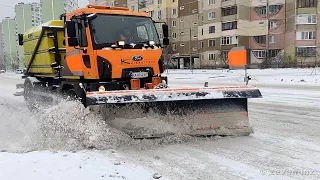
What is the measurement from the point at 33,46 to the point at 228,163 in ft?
23.1

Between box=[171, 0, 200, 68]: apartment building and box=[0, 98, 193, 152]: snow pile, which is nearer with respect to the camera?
box=[0, 98, 193, 152]: snow pile

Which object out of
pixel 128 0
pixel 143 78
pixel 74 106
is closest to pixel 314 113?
pixel 143 78

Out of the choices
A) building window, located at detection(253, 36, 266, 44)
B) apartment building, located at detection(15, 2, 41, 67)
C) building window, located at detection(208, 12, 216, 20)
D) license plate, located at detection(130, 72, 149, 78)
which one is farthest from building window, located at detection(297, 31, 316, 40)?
apartment building, located at detection(15, 2, 41, 67)

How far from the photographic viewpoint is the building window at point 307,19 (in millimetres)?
41531

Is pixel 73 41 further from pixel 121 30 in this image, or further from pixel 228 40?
pixel 228 40

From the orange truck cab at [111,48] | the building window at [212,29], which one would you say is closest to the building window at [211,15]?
the building window at [212,29]

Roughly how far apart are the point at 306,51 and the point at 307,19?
4077 millimetres

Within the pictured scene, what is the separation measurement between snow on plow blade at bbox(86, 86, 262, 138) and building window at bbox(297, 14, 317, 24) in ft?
133

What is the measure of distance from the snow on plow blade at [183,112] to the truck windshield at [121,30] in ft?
5.45

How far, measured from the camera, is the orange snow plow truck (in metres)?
5.59

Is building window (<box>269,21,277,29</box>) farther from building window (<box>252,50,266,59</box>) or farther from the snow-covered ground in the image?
the snow-covered ground

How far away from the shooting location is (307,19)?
41656 mm

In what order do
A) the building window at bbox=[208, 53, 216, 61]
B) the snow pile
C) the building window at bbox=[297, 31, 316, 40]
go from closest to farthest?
1. the snow pile
2. the building window at bbox=[297, 31, 316, 40]
3. the building window at bbox=[208, 53, 216, 61]

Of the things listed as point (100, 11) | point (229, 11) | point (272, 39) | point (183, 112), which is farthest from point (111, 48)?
point (229, 11)
